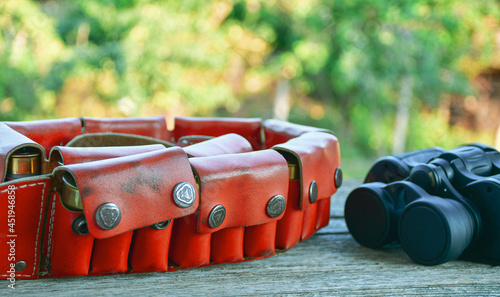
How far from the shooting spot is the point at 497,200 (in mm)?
1352

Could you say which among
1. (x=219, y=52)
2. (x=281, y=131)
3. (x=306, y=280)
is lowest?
(x=306, y=280)

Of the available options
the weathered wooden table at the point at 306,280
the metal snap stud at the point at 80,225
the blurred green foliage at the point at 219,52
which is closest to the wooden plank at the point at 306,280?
the weathered wooden table at the point at 306,280

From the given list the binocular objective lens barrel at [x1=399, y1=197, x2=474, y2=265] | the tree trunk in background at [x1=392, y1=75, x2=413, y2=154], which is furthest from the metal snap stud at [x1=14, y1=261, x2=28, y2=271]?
the tree trunk in background at [x1=392, y1=75, x2=413, y2=154]

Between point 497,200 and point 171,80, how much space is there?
5.60 metres

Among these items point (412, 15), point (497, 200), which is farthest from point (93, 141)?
point (412, 15)

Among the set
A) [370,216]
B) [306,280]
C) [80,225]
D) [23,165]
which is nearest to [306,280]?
[306,280]

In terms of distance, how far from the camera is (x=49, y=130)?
185 cm

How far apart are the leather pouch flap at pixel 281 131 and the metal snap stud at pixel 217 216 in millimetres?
724

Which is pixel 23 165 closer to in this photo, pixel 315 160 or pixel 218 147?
pixel 218 147

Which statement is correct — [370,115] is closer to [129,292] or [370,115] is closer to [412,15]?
[412,15]

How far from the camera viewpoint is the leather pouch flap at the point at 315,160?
1.49 metres

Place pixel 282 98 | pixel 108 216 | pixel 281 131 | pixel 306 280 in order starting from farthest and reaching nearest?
pixel 282 98 → pixel 281 131 → pixel 306 280 → pixel 108 216

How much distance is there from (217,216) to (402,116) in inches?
270

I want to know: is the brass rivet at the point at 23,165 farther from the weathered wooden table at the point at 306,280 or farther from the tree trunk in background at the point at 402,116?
the tree trunk in background at the point at 402,116
